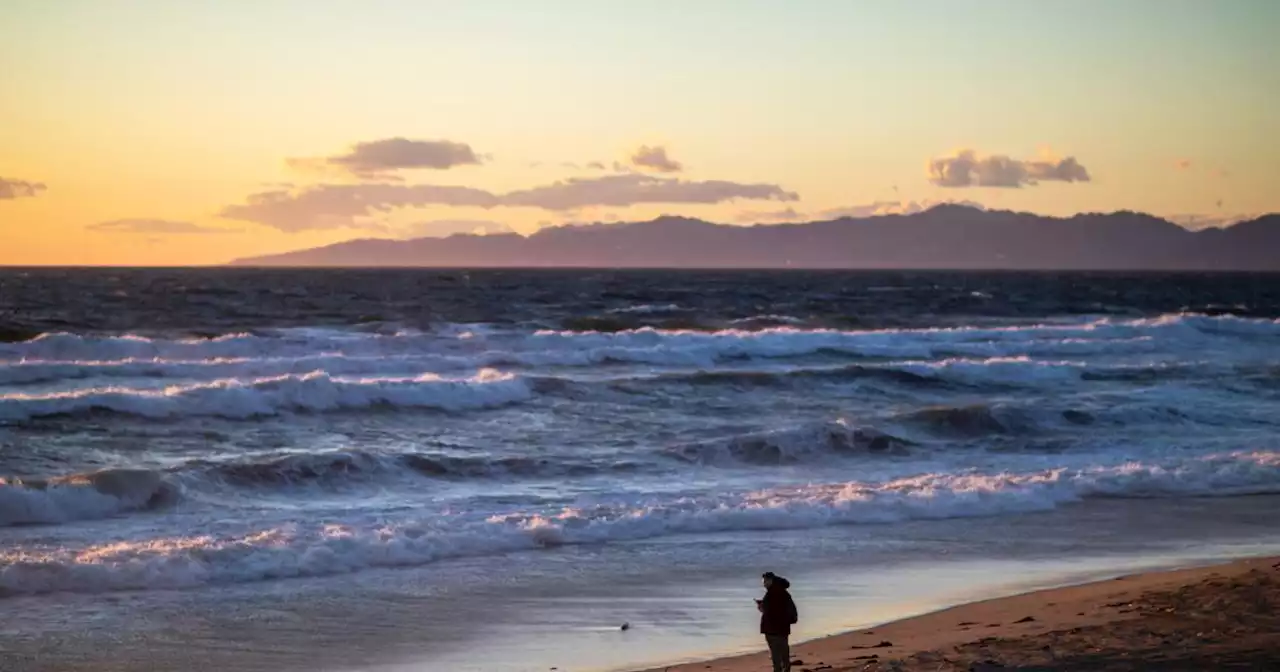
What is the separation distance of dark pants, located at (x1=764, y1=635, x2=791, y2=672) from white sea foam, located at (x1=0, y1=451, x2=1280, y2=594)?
5620 mm

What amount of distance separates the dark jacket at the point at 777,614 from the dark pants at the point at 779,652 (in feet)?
0.12

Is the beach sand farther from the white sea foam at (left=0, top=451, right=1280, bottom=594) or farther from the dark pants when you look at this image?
the white sea foam at (left=0, top=451, right=1280, bottom=594)

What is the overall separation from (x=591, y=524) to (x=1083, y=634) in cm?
645

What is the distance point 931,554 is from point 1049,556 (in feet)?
3.91

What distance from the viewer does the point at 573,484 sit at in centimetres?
1798

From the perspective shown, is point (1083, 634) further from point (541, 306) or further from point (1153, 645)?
point (541, 306)

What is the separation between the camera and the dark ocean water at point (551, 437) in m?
14.4

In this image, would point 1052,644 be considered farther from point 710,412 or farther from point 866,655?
point 710,412

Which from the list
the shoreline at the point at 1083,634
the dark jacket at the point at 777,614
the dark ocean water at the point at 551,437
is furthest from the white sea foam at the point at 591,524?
the dark jacket at the point at 777,614

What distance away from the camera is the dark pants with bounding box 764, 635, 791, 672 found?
8.70 meters

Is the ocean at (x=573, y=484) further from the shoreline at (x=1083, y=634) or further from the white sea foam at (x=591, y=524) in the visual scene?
the shoreline at (x=1083, y=634)

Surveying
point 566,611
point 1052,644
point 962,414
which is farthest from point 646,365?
point 1052,644

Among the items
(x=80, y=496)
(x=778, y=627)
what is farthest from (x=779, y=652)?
(x=80, y=496)

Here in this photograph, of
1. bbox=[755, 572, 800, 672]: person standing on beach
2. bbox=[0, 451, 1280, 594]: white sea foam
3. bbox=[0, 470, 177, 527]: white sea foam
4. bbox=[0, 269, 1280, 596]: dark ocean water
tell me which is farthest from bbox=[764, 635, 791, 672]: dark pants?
bbox=[0, 470, 177, 527]: white sea foam
